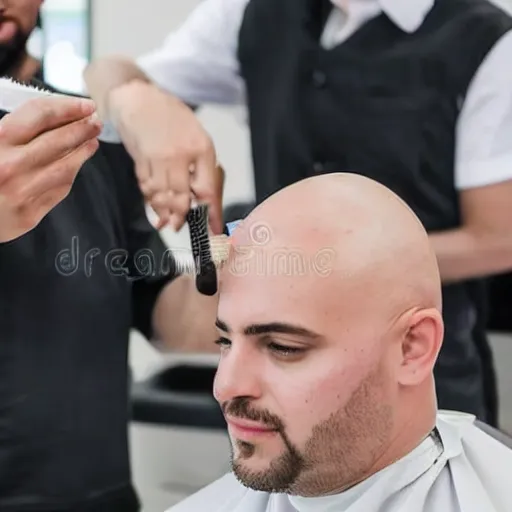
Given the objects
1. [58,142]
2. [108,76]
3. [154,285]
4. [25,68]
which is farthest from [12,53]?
[154,285]

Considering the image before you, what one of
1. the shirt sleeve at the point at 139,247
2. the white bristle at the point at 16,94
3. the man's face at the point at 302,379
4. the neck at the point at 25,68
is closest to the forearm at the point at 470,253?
the man's face at the point at 302,379

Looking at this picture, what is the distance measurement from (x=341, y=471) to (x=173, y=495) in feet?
1.68

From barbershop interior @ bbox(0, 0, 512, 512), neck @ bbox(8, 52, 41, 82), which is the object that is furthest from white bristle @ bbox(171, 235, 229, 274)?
neck @ bbox(8, 52, 41, 82)

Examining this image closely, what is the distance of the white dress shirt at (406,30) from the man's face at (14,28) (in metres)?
0.23

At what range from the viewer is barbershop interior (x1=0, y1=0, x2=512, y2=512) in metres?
0.88

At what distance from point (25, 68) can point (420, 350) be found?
0.70 m

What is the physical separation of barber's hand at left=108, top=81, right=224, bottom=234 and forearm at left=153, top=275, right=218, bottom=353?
12cm

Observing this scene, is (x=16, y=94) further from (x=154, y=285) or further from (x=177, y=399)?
(x=177, y=399)

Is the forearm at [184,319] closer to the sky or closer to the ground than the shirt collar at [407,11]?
closer to the ground

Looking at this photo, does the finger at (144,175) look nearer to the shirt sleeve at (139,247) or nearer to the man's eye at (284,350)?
the shirt sleeve at (139,247)

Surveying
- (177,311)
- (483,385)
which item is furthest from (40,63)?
(483,385)

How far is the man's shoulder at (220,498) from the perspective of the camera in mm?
1049

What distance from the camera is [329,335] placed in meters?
0.87

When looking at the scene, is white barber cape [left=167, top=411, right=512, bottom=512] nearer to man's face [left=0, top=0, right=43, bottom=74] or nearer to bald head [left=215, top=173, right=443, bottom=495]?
bald head [left=215, top=173, right=443, bottom=495]
